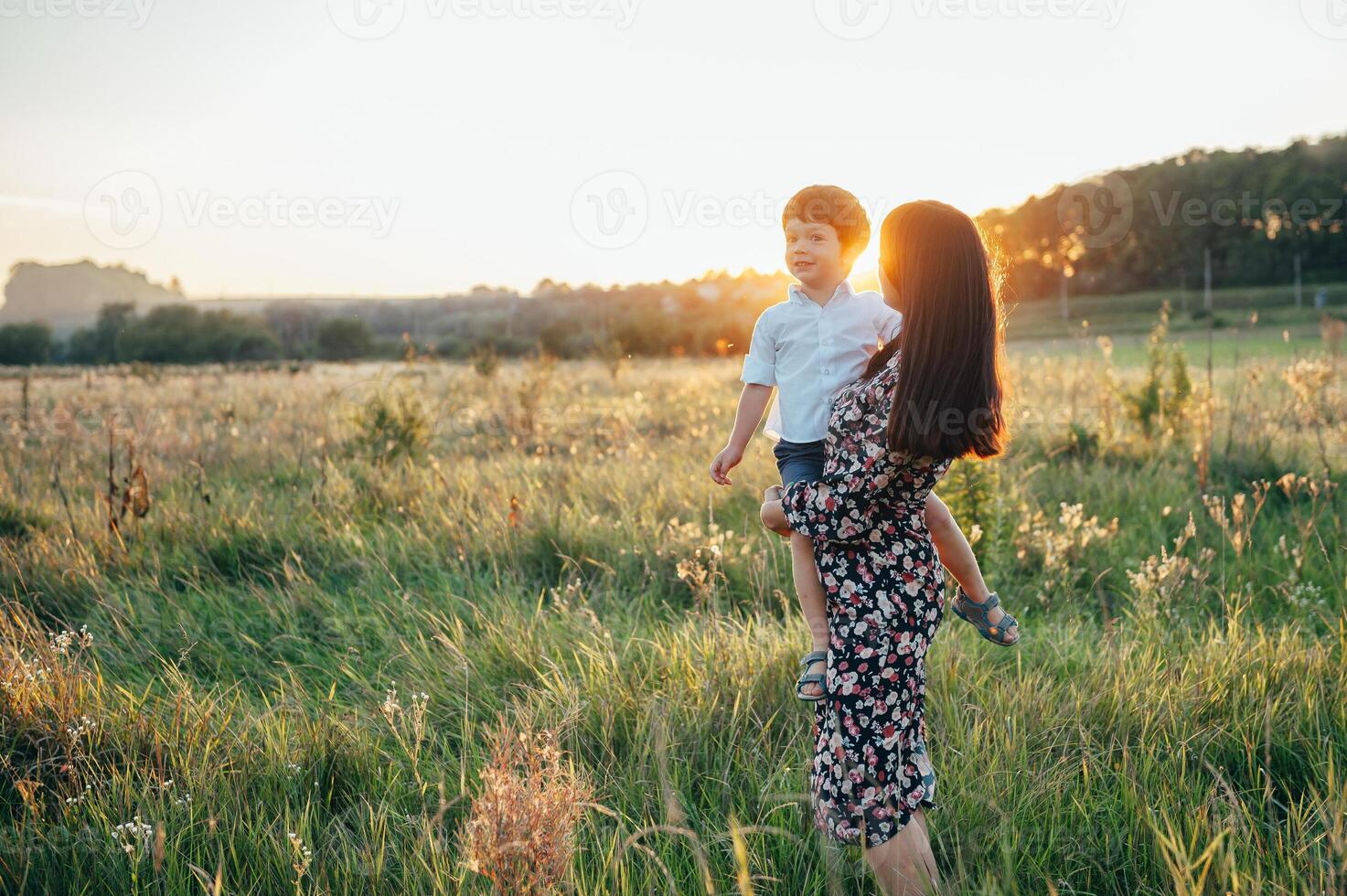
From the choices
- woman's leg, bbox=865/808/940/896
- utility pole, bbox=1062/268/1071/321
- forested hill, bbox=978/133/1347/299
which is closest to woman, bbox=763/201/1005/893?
woman's leg, bbox=865/808/940/896

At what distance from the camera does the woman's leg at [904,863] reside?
1864 millimetres

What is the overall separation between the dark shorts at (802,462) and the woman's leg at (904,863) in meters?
0.82

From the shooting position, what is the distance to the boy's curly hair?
2.05 m

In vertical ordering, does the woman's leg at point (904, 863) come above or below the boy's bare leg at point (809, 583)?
below

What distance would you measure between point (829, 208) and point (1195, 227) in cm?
6069

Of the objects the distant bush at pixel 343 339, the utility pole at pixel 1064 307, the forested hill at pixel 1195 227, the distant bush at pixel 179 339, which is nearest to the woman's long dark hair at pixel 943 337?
the distant bush at pixel 179 339

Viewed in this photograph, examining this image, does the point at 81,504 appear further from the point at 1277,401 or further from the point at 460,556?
the point at 1277,401

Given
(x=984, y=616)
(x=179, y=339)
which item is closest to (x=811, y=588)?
(x=984, y=616)

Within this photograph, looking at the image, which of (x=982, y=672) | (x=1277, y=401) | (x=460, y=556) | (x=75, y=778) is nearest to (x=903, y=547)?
(x=982, y=672)

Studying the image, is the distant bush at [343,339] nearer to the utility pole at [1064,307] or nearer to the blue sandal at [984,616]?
the blue sandal at [984,616]

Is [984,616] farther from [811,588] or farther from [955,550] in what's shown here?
[811,588]

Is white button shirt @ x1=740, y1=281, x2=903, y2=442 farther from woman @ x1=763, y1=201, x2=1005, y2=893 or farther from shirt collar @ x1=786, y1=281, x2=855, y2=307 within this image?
woman @ x1=763, y1=201, x2=1005, y2=893

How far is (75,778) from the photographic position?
2.37 m

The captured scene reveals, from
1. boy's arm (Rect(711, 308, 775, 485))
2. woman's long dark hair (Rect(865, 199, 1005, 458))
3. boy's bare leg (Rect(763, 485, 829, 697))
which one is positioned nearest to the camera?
woman's long dark hair (Rect(865, 199, 1005, 458))
